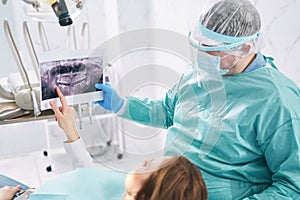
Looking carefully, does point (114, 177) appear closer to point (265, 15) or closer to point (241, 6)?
point (241, 6)

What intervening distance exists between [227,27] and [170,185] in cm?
54

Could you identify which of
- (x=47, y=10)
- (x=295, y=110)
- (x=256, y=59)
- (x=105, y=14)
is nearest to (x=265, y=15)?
(x=256, y=59)

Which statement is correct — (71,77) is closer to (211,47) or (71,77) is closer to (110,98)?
(110,98)

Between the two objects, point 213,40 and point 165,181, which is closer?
point 165,181

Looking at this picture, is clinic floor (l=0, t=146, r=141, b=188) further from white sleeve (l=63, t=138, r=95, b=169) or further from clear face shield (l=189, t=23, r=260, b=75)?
clear face shield (l=189, t=23, r=260, b=75)

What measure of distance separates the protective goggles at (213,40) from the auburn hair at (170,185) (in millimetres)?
418

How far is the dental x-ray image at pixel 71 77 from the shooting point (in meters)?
1.36

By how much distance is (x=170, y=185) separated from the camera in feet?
3.38

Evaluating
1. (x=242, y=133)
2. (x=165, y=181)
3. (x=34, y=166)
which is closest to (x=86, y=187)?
(x=165, y=181)

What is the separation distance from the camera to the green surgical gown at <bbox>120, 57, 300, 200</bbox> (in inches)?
49.6

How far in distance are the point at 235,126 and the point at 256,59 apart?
24cm

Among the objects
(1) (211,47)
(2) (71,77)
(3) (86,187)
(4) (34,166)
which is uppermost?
(1) (211,47)

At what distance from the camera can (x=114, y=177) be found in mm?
1252

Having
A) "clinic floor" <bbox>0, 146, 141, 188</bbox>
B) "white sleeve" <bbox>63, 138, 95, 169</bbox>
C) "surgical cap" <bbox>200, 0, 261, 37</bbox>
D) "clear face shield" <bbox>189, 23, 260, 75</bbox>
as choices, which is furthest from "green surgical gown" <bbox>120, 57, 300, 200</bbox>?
"clinic floor" <bbox>0, 146, 141, 188</bbox>
